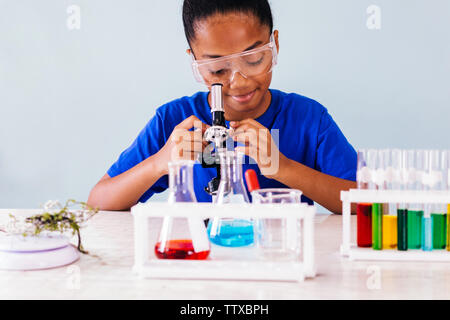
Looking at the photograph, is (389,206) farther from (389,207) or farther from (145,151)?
(145,151)

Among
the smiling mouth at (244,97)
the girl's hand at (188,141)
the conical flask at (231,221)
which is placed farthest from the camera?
the smiling mouth at (244,97)

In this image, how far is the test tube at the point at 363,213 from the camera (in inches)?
37.8

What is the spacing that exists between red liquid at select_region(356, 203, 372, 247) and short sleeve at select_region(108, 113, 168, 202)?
1.08 m

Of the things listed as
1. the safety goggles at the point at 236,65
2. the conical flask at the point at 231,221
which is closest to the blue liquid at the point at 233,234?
the conical flask at the point at 231,221

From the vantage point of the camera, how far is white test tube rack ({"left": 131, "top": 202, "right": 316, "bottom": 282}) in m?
0.82

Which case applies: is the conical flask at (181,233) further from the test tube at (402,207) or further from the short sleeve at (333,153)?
the short sleeve at (333,153)

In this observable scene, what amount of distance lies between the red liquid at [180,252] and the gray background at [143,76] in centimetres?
203

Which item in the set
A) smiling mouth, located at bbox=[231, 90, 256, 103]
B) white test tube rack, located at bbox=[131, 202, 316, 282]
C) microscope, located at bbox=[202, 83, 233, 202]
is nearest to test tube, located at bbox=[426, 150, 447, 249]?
white test tube rack, located at bbox=[131, 202, 316, 282]

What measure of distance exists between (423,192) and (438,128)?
6.59ft

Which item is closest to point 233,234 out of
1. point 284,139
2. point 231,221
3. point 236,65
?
point 231,221

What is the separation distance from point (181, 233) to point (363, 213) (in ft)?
1.31

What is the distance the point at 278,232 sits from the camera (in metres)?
0.85

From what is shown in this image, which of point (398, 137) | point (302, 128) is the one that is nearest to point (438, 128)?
point (398, 137)
